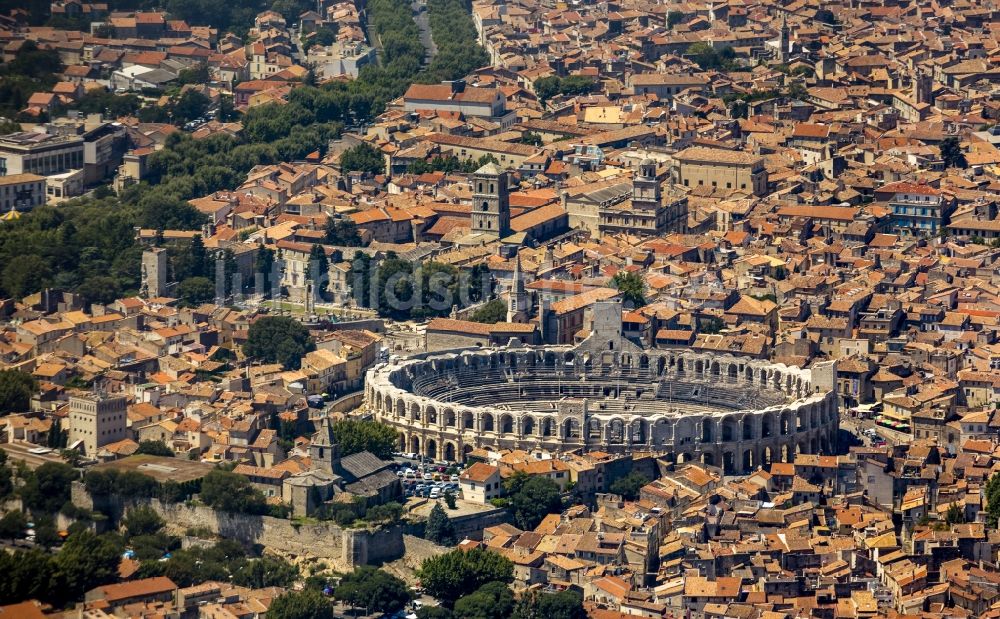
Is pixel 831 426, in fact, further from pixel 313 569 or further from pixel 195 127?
pixel 195 127

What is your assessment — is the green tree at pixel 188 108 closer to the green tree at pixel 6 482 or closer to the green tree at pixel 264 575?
the green tree at pixel 6 482

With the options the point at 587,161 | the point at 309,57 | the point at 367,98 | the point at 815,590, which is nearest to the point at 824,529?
the point at 815,590

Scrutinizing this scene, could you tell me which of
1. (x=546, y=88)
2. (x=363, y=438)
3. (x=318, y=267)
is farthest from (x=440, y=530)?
(x=546, y=88)

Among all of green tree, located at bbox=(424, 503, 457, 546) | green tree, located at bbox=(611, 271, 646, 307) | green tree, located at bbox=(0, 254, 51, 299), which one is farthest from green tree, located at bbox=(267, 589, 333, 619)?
green tree, located at bbox=(0, 254, 51, 299)

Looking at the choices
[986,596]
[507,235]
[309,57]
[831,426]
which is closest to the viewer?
[986,596]

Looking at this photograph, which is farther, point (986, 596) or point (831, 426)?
point (831, 426)

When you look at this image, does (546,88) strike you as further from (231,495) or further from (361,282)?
(231,495)

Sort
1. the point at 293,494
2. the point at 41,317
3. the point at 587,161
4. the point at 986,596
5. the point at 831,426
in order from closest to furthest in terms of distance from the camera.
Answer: the point at 986,596
the point at 293,494
the point at 831,426
the point at 41,317
the point at 587,161

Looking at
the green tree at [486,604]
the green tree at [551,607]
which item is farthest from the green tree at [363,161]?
the green tree at [551,607]
